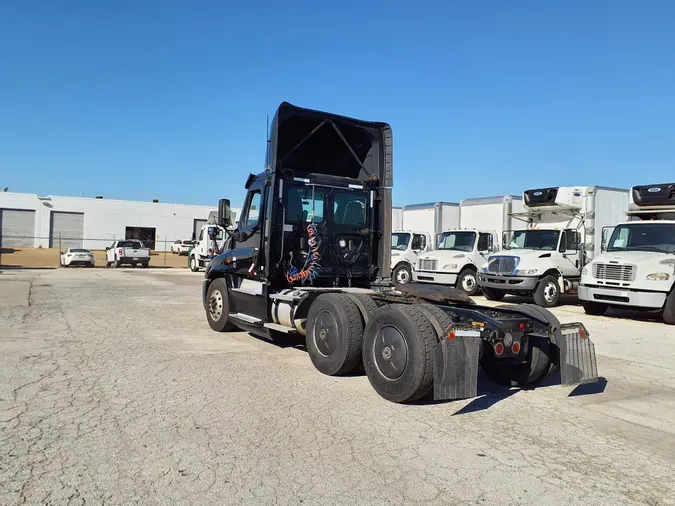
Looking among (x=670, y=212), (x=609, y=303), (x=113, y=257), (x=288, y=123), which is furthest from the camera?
(x=113, y=257)

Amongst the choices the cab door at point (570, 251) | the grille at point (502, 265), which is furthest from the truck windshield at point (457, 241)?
the cab door at point (570, 251)

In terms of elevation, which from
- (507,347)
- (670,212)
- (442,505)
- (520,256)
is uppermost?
(670,212)

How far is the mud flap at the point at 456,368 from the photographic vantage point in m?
5.13

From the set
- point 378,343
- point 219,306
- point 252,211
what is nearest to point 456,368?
point 378,343

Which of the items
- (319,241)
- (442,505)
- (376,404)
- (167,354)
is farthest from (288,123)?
(442,505)

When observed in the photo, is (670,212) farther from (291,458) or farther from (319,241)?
(291,458)

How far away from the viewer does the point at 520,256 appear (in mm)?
15945

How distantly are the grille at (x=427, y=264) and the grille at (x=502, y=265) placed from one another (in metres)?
2.54

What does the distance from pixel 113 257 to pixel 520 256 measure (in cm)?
2843

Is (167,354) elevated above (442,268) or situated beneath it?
situated beneath

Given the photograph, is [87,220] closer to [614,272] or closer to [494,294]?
[494,294]

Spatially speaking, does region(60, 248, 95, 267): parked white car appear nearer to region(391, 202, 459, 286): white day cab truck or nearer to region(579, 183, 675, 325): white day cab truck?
region(391, 202, 459, 286): white day cab truck

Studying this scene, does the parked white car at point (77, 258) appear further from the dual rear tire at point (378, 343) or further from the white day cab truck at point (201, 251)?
the dual rear tire at point (378, 343)

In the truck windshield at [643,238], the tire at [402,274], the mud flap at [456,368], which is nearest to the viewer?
the mud flap at [456,368]
